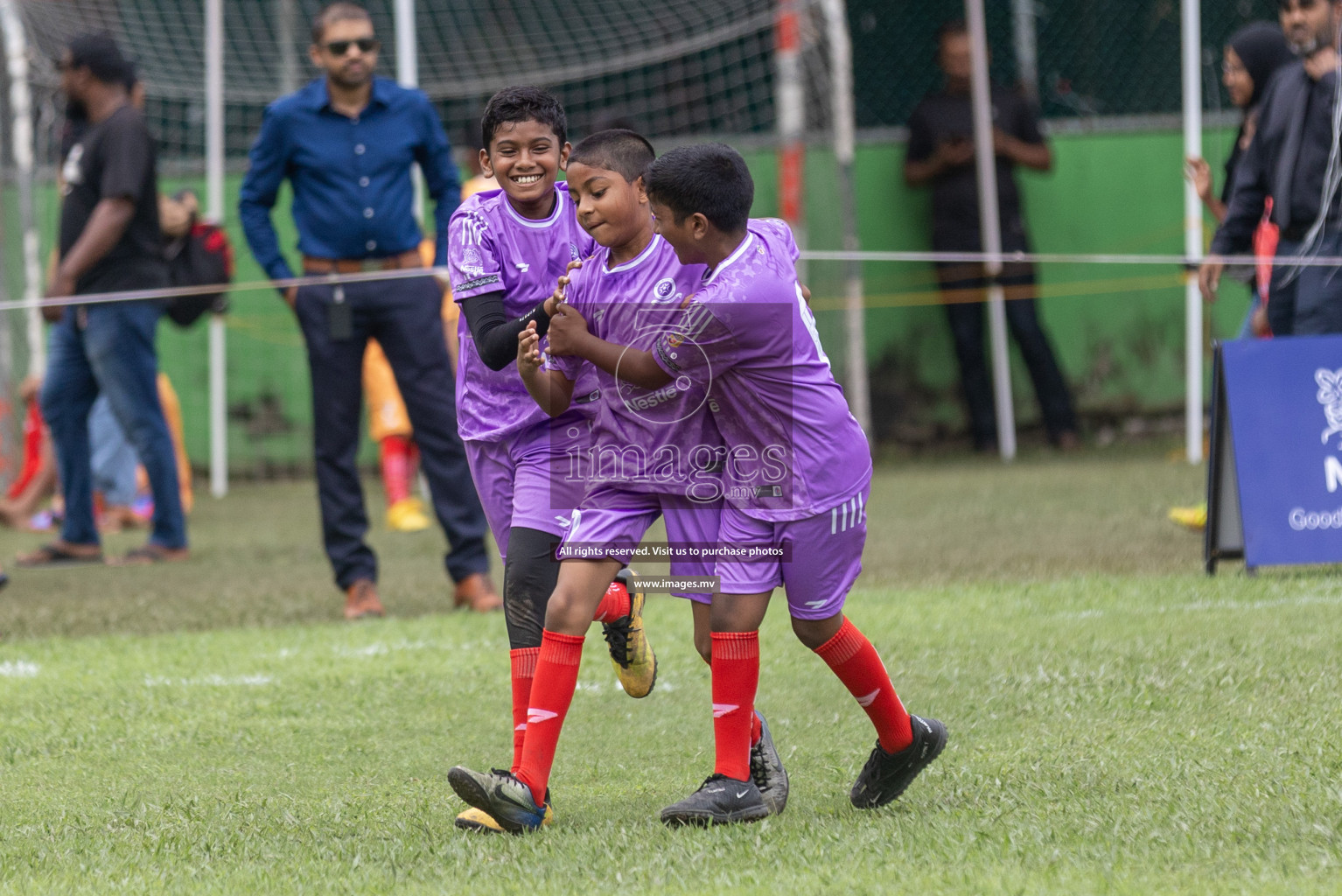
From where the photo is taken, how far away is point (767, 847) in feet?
11.5

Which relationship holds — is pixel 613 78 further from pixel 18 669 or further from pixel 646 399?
pixel 646 399

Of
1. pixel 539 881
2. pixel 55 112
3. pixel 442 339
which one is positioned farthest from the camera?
pixel 55 112

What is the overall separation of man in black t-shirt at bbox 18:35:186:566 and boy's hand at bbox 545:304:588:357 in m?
5.20

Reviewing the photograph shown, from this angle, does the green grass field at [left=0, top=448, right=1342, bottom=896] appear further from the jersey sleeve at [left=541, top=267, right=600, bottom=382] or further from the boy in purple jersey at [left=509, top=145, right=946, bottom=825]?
the jersey sleeve at [left=541, top=267, right=600, bottom=382]

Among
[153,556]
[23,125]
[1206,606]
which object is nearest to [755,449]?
[1206,606]

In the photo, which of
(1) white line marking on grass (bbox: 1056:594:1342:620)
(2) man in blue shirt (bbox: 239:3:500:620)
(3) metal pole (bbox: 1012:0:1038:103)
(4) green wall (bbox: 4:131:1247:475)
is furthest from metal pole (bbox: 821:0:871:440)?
(1) white line marking on grass (bbox: 1056:594:1342:620)

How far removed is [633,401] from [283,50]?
1111 centimetres

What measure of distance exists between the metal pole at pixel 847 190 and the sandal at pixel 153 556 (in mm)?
5580

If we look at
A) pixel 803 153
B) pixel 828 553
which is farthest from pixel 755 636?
pixel 803 153

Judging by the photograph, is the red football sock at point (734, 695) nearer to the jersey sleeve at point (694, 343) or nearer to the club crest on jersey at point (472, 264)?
the jersey sleeve at point (694, 343)

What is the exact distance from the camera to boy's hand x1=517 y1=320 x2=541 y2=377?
152 inches

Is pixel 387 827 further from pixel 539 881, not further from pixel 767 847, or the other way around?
pixel 767 847

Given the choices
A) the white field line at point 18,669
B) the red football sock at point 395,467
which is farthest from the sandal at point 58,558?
the white field line at point 18,669

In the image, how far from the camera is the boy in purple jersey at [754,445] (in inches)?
148
